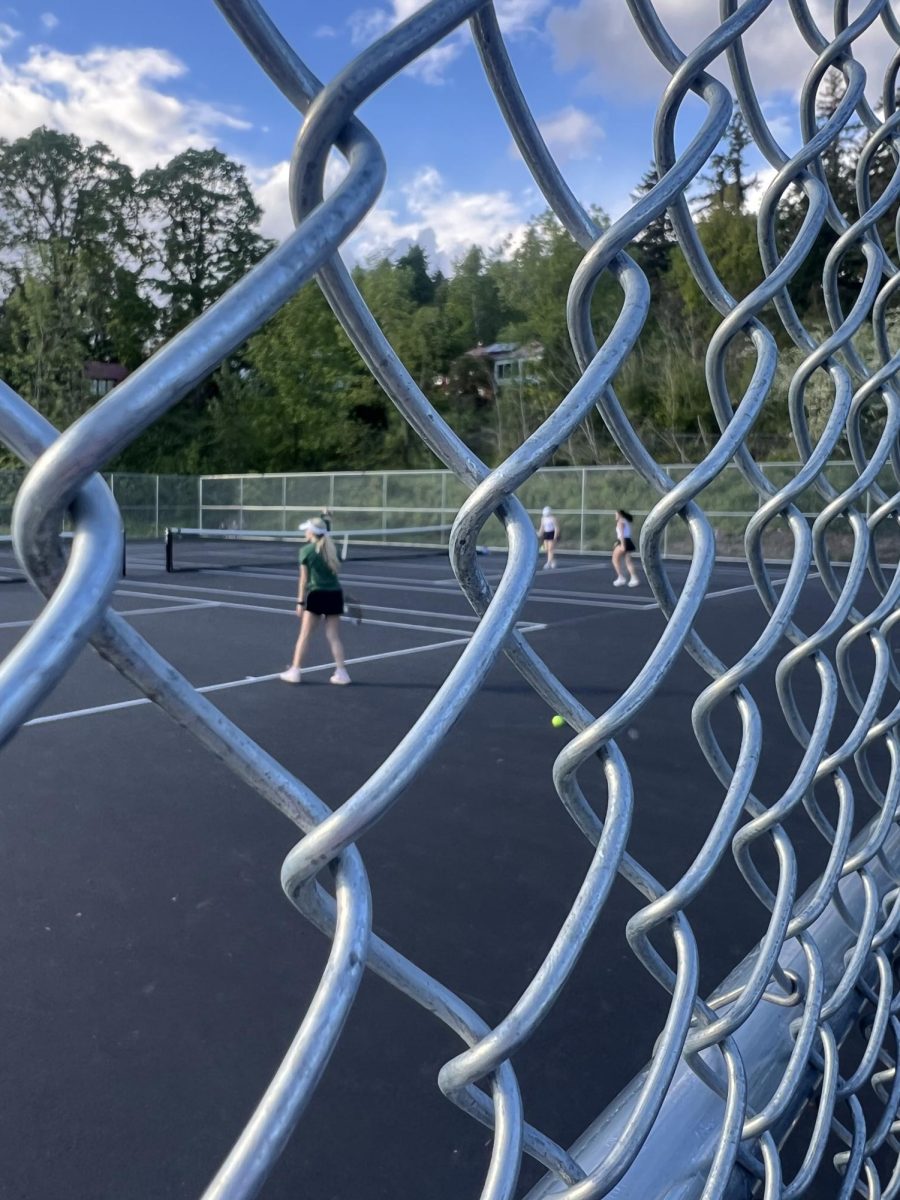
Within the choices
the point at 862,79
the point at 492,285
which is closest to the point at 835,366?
the point at 862,79

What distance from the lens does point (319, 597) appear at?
9.34 m

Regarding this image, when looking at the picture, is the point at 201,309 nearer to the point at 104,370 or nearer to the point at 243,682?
the point at 104,370

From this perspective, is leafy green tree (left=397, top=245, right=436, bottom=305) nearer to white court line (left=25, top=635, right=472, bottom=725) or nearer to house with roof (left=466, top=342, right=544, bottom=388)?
house with roof (left=466, top=342, right=544, bottom=388)

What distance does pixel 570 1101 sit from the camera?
295cm

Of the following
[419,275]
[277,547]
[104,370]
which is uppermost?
[419,275]

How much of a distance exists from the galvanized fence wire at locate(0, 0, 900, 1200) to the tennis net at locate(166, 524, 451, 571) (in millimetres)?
19976

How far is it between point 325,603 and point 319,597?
97 mm

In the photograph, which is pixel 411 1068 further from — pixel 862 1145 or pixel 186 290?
pixel 186 290

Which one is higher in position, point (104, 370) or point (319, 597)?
point (104, 370)

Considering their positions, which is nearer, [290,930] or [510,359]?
[290,930]

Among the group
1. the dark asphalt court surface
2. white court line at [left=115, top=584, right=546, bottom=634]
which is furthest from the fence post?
the dark asphalt court surface

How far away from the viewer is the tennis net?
23.6 meters

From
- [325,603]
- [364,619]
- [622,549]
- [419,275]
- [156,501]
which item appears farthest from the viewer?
[419,275]

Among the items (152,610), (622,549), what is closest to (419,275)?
(622,549)
